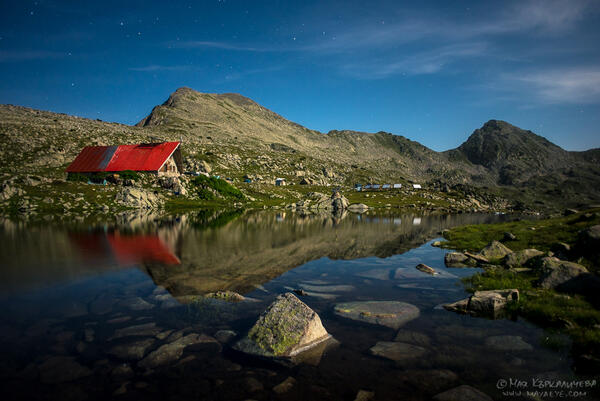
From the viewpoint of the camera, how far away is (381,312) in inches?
554

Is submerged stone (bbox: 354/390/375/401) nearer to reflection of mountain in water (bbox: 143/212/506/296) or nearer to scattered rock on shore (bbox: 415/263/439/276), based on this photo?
reflection of mountain in water (bbox: 143/212/506/296)

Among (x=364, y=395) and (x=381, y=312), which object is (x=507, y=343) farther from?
(x=364, y=395)

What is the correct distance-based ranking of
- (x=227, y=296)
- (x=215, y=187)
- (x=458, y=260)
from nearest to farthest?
1. (x=227, y=296)
2. (x=458, y=260)
3. (x=215, y=187)

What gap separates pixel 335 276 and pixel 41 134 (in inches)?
5024

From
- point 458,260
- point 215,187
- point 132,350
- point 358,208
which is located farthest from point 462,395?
point 358,208

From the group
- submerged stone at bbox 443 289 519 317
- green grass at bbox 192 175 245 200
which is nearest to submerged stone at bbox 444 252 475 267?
submerged stone at bbox 443 289 519 317

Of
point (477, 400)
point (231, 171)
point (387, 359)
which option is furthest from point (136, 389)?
point (231, 171)

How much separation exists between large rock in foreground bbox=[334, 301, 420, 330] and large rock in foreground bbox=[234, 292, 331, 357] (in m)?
2.54

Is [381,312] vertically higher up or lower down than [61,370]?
higher up

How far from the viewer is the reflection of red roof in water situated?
25188 mm

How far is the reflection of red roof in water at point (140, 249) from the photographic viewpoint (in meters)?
25.2

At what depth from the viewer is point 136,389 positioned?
8.52 metres

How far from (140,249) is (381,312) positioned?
79.6ft

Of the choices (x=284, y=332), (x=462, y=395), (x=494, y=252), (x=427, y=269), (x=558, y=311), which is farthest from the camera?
(x=494, y=252)
